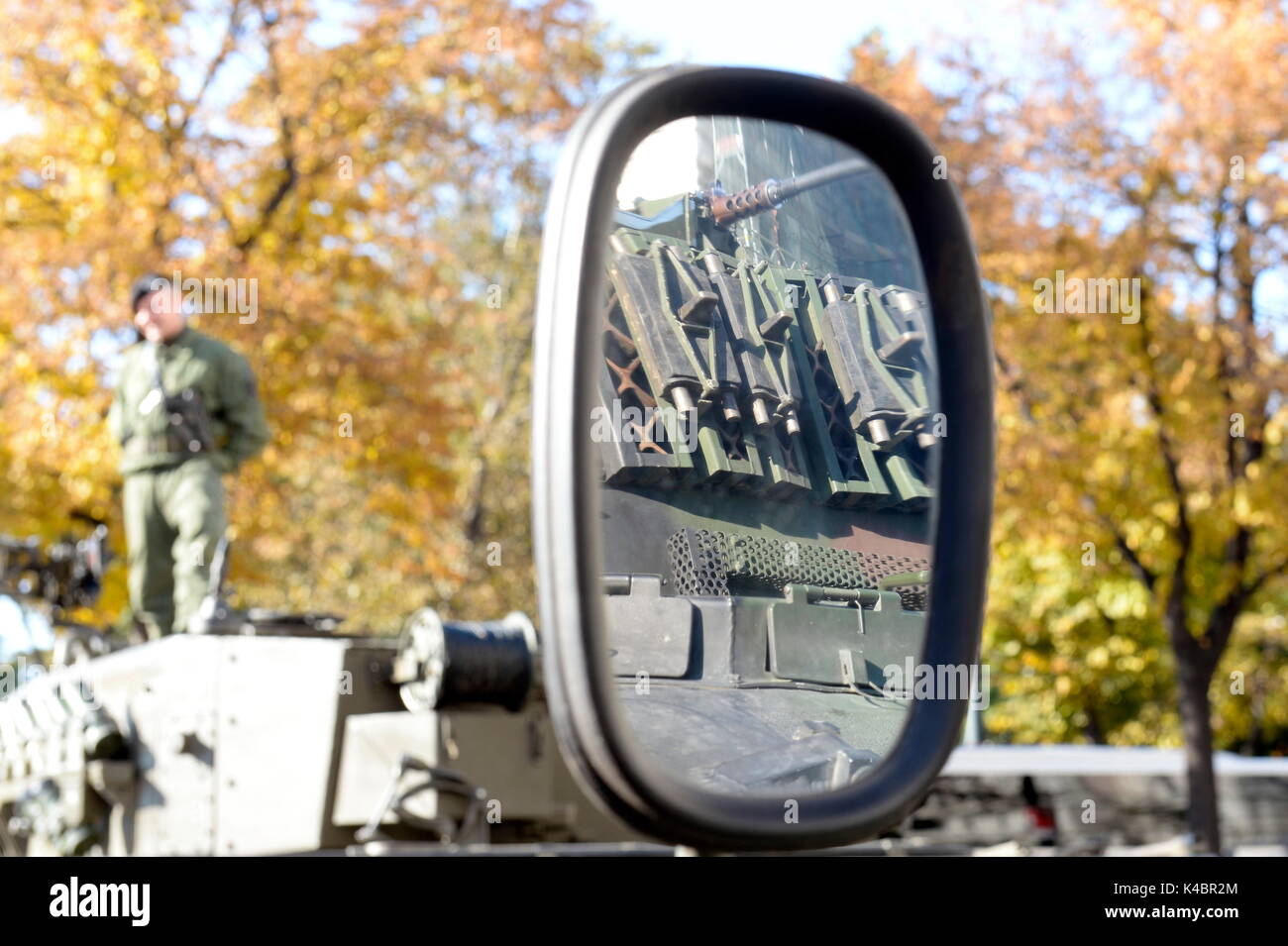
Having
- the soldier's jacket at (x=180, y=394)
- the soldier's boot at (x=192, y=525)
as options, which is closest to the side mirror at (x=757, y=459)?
the soldier's boot at (x=192, y=525)

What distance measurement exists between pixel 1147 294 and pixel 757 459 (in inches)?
469

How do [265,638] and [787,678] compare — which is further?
[265,638]

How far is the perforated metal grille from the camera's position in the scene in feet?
5.32

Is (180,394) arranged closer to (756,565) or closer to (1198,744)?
(756,565)

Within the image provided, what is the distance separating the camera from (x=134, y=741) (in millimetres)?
5055

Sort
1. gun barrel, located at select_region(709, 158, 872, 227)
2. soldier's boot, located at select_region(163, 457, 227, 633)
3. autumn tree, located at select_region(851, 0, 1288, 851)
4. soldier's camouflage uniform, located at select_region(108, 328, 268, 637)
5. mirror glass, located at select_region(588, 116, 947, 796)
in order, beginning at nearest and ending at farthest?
mirror glass, located at select_region(588, 116, 947, 796) → gun barrel, located at select_region(709, 158, 872, 227) → soldier's boot, located at select_region(163, 457, 227, 633) → soldier's camouflage uniform, located at select_region(108, 328, 268, 637) → autumn tree, located at select_region(851, 0, 1288, 851)

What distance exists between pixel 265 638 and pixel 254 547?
11.3 m

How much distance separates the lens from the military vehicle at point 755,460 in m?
1.40

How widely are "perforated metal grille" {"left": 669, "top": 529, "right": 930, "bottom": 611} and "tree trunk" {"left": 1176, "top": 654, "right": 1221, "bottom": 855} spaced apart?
12.3 metres
